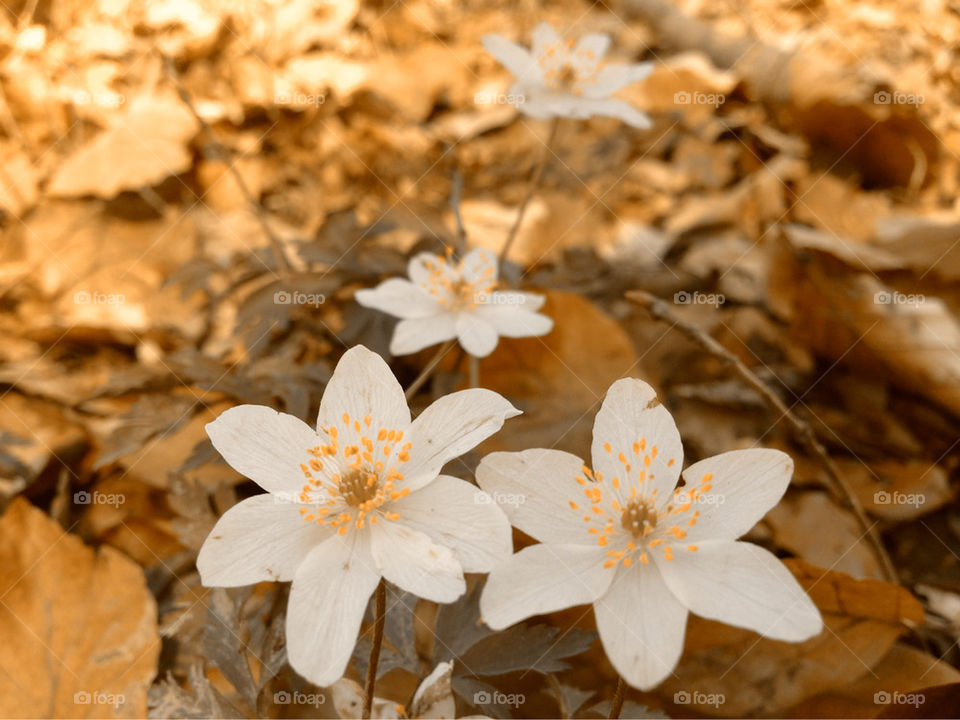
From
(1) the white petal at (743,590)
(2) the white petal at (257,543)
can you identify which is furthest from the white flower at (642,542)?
(2) the white petal at (257,543)

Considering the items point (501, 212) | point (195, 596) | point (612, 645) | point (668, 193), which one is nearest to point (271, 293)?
point (195, 596)

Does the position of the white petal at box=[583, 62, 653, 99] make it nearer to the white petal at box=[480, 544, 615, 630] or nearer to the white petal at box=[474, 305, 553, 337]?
the white petal at box=[474, 305, 553, 337]

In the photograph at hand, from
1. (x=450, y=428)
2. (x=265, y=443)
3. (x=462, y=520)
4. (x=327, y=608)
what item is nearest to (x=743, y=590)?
(x=462, y=520)

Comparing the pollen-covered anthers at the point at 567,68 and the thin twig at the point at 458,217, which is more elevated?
the pollen-covered anthers at the point at 567,68

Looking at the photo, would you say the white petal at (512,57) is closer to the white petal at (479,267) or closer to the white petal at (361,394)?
the white petal at (479,267)

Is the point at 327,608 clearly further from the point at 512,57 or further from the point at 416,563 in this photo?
the point at 512,57
